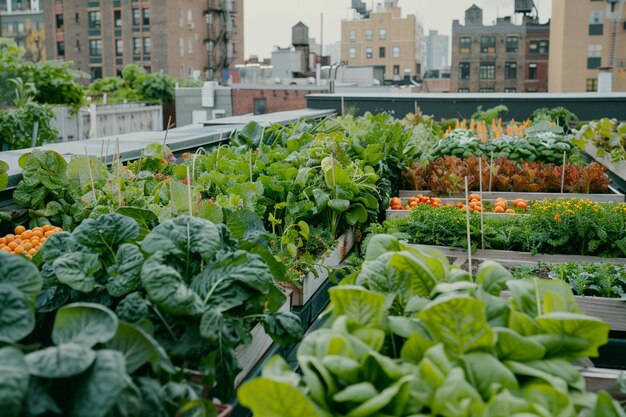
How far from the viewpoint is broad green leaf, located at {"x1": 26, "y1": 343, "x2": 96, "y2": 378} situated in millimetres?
1518

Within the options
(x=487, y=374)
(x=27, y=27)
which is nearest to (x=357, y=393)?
(x=487, y=374)

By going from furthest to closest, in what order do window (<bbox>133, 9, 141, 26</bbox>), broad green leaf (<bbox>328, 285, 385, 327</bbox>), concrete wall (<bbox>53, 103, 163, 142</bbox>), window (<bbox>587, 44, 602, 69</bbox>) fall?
window (<bbox>133, 9, 141, 26</bbox>)
window (<bbox>587, 44, 602, 69</bbox>)
concrete wall (<bbox>53, 103, 163, 142</bbox>)
broad green leaf (<bbox>328, 285, 385, 327</bbox>)

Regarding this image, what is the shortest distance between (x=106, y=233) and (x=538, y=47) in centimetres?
6740

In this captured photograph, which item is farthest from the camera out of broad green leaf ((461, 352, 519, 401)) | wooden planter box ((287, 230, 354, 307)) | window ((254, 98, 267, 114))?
window ((254, 98, 267, 114))

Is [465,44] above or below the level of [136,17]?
below

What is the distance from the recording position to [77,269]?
6.97 feet

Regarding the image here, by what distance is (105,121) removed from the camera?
27.7 meters

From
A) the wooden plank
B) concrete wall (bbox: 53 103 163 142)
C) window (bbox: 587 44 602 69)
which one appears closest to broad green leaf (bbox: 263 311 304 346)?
the wooden plank

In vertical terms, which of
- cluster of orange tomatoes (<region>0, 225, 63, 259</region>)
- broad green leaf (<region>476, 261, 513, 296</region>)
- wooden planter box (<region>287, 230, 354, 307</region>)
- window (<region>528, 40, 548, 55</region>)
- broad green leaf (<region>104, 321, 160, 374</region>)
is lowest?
wooden planter box (<region>287, 230, 354, 307</region>)

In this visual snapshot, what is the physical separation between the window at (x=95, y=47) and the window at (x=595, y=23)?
137ft

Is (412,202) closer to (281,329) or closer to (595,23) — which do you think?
(281,329)

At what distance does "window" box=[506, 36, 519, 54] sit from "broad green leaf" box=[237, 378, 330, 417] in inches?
2683

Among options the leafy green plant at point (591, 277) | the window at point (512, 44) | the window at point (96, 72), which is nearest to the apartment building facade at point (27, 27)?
the window at point (96, 72)

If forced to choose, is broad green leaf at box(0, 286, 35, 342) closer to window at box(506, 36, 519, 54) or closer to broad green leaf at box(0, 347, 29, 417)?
broad green leaf at box(0, 347, 29, 417)
